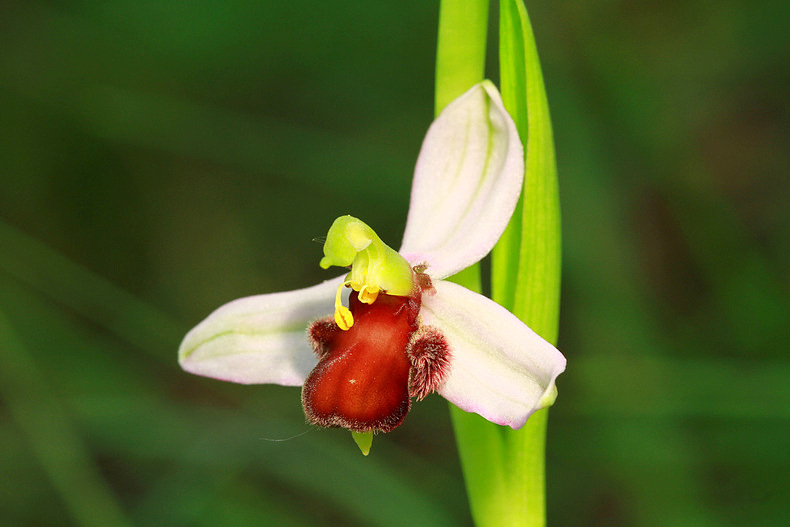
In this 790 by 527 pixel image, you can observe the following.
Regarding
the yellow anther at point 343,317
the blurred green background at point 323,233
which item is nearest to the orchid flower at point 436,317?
the yellow anther at point 343,317

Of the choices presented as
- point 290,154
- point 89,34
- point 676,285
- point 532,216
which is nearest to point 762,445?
point 676,285

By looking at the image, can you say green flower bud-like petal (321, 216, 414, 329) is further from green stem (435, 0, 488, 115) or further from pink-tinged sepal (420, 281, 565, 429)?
green stem (435, 0, 488, 115)

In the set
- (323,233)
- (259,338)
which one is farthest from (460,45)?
(323,233)

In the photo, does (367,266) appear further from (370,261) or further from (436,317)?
(436,317)

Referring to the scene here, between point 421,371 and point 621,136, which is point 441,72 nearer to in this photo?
point 421,371

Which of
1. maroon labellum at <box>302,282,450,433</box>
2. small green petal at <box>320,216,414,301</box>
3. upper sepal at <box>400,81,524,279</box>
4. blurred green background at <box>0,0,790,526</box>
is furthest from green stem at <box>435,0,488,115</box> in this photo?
blurred green background at <box>0,0,790,526</box>

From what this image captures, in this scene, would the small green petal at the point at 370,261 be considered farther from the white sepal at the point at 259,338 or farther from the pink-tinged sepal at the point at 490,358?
the white sepal at the point at 259,338
